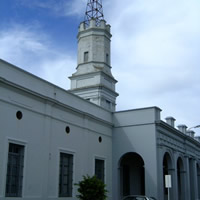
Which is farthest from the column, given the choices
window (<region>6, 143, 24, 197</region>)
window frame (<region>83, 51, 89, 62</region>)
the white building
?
window (<region>6, 143, 24, 197</region>)

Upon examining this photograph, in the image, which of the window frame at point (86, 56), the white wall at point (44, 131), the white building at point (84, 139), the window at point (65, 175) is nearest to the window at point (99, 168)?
the white building at point (84, 139)

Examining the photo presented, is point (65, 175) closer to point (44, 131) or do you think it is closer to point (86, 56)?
point (44, 131)

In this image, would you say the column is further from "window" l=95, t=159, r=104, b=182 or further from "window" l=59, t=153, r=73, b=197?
"window" l=59, t=153, r=73, b=197

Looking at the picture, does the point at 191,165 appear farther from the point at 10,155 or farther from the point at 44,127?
the point at 10,155

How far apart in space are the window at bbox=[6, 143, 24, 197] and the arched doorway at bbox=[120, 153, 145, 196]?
12.6 m

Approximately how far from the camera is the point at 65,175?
69.4 feet

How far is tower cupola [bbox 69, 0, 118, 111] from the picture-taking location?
3200cm

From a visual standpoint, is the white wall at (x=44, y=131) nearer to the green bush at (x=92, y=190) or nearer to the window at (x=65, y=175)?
the window at (x=65, y=175)

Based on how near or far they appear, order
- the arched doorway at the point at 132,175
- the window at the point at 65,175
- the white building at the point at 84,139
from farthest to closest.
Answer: the arched doorway at the point at 132,175 < the window at the point at 65,175 < the white building at the point at 84,139

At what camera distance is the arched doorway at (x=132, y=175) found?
2909 cm

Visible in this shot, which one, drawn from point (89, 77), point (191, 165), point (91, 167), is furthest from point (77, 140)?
point (191, 165)

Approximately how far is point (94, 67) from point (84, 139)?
35.3 feet

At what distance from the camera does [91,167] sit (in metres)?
23.5

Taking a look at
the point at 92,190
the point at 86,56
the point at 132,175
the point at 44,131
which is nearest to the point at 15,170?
the point at 44,131
